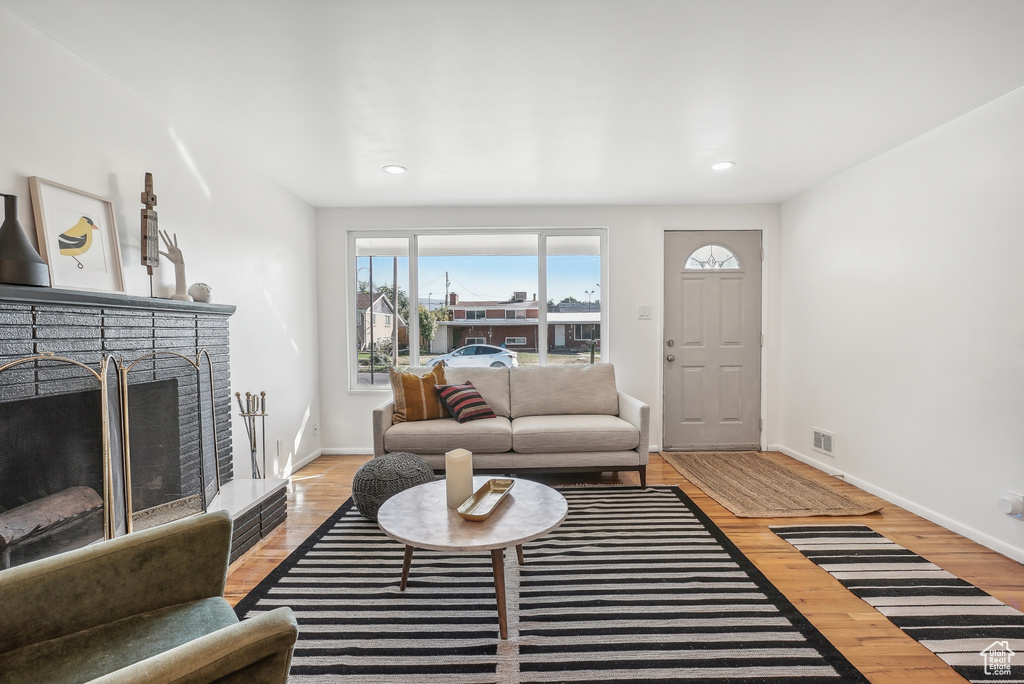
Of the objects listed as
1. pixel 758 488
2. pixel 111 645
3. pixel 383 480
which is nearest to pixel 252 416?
pixel 383 480

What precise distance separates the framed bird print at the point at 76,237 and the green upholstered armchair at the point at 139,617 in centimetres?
121

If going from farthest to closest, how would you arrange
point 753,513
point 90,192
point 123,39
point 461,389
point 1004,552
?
point 461,389 < point 753,513 < point 1004,552 < point 90,192 < point 123,39

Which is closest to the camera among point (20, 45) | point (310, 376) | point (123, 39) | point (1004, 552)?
point (20, 45)

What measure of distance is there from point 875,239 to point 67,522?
15.2 ft

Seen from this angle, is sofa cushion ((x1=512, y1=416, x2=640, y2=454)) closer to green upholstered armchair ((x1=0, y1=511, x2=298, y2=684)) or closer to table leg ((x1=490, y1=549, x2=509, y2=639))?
table leg ((x1=490, y1=549, x2=509, y2=639))

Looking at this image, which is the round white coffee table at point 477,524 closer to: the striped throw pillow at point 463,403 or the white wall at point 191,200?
the striped throw pillow at point 463,403

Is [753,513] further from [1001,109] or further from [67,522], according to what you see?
[67,522]

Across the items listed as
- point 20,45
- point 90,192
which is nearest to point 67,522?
point 90,192

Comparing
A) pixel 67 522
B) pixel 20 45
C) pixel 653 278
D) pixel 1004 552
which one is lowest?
pixel 1004 552

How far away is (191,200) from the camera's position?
2.67 meters

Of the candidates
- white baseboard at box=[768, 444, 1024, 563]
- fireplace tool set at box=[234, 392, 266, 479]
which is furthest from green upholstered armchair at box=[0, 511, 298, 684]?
white baseboard at box=[768, 444, 1024, 563]

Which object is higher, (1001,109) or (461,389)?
(1001,109)

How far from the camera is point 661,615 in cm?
187

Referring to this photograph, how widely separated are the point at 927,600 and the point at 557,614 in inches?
62.2
